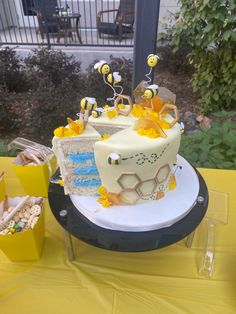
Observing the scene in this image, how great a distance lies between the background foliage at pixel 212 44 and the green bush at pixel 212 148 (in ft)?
2.95

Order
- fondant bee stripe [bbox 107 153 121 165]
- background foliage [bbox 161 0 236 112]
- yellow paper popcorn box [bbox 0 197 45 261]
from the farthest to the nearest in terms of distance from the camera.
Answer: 1. background foliage [bbox 161 0 236 112]
2. yellow paper popcorn box [bbox 0 197 45 261]
3. fondant bee stripe [bbox 107 153 121 165]

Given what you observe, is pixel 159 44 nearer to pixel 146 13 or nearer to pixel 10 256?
pixel 146 13

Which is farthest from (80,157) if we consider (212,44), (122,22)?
(122,22)

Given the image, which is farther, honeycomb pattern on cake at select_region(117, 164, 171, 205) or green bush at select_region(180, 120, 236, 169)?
green bush at select_region(180, 120, 236, 169)

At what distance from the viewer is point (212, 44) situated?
2553 mm

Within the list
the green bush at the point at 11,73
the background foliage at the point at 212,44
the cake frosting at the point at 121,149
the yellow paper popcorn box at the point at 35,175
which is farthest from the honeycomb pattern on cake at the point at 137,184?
the green bush at the point at 11,73

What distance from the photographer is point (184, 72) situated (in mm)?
3611

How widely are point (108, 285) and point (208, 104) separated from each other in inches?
93.7

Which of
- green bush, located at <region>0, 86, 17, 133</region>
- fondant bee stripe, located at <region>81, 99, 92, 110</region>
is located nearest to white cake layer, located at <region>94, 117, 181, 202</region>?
fondant bee stripe, located at <region>81, 99, 92, 110</region>

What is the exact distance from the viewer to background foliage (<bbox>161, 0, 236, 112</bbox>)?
2207mm

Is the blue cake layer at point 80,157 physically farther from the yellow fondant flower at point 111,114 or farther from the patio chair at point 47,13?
the patio chair at point 47,13

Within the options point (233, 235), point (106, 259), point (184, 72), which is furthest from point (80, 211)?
point (184, 72)

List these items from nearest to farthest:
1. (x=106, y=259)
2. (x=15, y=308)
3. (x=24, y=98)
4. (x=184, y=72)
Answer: (x=15, y=308) < (x=106, y=259) < (x=24, y=98) < (x=184, y=72)

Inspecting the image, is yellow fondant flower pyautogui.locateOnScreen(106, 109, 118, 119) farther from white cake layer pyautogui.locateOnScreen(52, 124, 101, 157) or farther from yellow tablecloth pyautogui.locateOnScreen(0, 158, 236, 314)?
yellow tablecloth pyautogui.locateOnScreen(0, 158, 236, 314)
